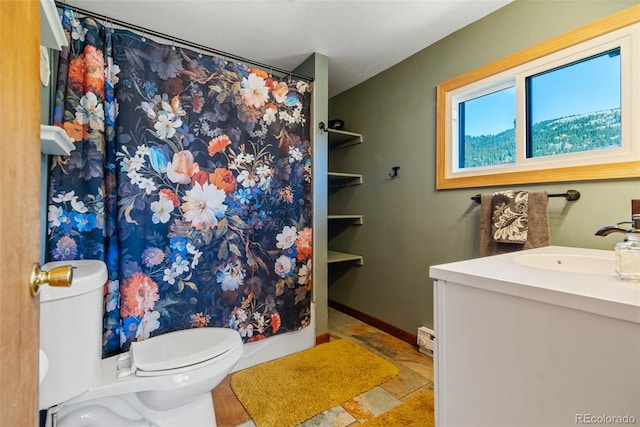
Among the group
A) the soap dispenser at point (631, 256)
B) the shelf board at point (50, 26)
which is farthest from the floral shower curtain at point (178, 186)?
the soap dispenser at point (631, 256)

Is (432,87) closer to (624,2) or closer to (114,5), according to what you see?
(624,2)

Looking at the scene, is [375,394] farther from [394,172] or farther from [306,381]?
[394,172]

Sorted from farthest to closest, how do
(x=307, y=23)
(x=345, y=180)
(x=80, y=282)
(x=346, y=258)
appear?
(x=345, y=180) < (x=346, y=258) < (x=307, y=23) < (x=80, y=282)

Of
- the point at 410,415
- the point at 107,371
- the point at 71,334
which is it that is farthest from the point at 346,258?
the point at 71,334

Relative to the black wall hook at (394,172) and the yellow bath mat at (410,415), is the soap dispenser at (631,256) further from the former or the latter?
the black wall hook at (394,172)

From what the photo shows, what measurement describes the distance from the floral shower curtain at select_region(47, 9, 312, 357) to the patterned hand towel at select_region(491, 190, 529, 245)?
1192 mm

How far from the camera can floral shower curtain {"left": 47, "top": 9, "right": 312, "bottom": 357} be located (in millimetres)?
1293

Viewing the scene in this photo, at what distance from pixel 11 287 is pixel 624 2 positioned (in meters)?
2.22

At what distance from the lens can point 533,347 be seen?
592 mm

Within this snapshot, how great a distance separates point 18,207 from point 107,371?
3.47 ft

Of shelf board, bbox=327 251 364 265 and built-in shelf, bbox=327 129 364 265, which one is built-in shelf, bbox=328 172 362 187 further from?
shelf board, bbox=327 251 364 265

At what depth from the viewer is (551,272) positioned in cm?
71

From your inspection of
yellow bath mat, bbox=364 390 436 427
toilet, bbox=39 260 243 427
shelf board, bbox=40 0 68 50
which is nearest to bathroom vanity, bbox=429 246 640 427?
yellow bath mat, bbox=364 390 436 427

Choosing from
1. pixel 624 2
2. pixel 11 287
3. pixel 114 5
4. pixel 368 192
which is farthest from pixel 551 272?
pixel 114 5
